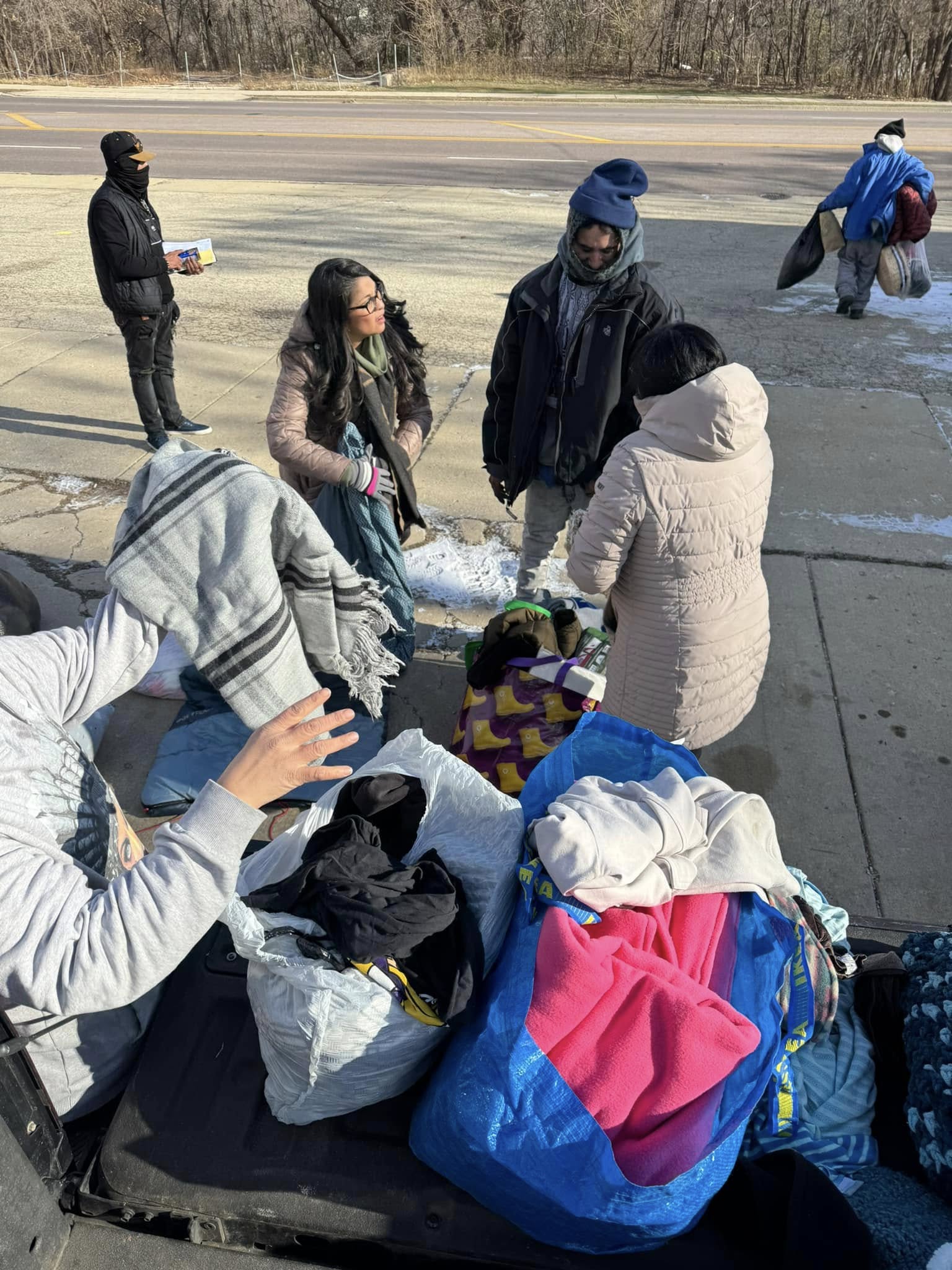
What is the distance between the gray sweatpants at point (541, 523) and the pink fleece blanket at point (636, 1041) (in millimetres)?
2412

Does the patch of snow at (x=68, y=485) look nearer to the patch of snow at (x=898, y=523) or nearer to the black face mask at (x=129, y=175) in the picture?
the black face mask at (x=129, y=175)

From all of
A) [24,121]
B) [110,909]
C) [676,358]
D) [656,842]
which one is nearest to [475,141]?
[24,121]

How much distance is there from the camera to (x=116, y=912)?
126cm

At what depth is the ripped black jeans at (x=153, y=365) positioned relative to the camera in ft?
17.0

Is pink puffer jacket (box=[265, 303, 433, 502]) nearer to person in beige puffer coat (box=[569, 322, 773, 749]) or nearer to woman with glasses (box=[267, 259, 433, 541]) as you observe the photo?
woman with glasses (box=[267, 259, 433, 541])

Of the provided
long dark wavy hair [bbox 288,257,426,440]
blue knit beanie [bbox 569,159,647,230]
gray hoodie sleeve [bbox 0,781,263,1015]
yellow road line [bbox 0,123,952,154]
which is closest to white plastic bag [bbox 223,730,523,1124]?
gray hoodie sleeve [bbox 0,781,263,1015]

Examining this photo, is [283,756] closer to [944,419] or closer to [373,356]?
[373,356]

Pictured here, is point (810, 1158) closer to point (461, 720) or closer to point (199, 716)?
point (461, 720)

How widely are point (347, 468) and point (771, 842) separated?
6.72 ft

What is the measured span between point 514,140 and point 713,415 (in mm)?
16152

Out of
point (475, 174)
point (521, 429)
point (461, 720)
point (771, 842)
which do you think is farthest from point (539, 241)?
point (771, 842)

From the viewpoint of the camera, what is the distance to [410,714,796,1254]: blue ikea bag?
4.35 feet

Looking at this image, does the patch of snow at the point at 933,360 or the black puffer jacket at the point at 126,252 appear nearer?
the black puffer jacket at the point at 126,252

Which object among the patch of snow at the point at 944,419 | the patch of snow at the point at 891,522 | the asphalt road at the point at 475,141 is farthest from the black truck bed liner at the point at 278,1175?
the asphalt road at the point at 475,141
